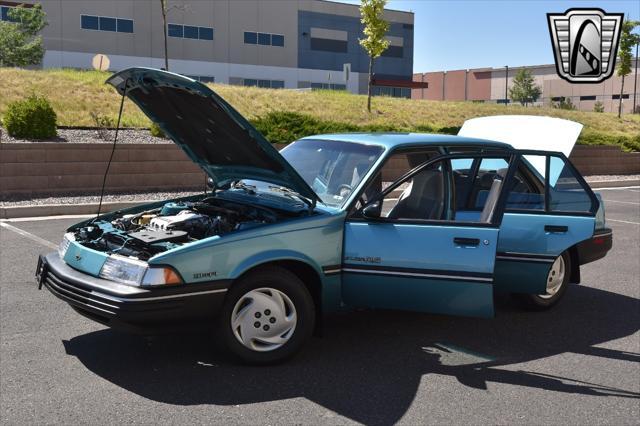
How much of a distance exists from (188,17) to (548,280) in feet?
169

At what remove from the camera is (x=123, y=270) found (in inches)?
168

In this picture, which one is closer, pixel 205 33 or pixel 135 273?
pixel 135 273

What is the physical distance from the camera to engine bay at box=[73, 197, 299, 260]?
453 cm


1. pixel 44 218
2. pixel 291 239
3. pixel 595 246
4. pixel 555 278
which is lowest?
pixel 44 218

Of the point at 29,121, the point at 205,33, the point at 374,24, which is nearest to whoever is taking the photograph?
the point at 29,121

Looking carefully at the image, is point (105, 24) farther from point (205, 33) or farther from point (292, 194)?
point (292, 194)

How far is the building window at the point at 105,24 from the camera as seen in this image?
49.6 meters

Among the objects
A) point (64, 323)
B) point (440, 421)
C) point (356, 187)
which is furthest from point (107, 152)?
point (440, 421)

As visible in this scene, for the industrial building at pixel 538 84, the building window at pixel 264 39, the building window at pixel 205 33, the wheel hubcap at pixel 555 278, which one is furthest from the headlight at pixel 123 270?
the industrial building at pixel 538 84

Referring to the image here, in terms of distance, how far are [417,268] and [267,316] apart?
3.71 feet

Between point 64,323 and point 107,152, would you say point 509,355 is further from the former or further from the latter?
point 107,152

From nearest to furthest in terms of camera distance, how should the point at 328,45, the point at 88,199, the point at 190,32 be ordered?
1. the point at 88,199
2. the point at 190,32
3. the point at 328,45

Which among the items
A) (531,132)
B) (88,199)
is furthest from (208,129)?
(88,199)

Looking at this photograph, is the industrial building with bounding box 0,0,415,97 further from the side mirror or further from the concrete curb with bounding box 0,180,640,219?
the side mirror
